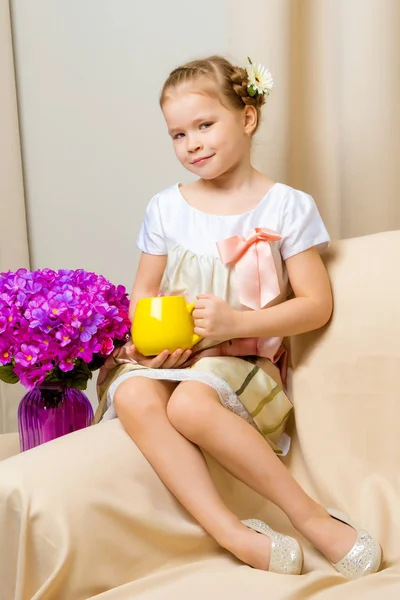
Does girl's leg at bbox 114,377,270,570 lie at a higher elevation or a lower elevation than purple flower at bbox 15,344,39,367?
lower

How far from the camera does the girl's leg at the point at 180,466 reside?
111cm

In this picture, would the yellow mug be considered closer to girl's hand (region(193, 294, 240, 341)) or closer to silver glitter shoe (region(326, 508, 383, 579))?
girl's hand (region(193, 294, 240, 341))

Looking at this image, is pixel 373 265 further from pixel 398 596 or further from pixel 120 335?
pixel 398 596

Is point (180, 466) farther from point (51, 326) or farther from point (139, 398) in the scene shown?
point (51, 326)

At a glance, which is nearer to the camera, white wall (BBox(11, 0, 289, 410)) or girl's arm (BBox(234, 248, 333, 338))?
girl's arm (BBox(234, 248, 333, 338))

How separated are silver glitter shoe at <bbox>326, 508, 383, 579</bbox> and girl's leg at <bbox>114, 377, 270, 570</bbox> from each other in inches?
4.5

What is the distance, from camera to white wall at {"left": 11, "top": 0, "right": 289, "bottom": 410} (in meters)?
1.99

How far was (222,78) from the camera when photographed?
56.3 inches

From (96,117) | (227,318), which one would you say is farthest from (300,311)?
(96,117)

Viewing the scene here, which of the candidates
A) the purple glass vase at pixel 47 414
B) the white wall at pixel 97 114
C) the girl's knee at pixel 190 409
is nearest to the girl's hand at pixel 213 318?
the girl's knee at pixel 190 409

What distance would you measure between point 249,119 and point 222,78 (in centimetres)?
9

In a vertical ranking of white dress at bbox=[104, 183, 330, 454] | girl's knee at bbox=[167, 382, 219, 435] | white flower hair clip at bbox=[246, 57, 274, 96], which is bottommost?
girl's knee at bbox=[167, 382, 219, 435]

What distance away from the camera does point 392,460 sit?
50.1 inches

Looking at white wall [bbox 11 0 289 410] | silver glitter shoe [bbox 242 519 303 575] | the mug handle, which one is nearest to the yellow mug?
the mug handle
